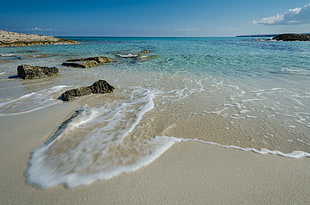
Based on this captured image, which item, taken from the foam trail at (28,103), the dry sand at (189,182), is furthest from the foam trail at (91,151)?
the foam trail at (28,103)

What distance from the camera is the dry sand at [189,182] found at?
173cm

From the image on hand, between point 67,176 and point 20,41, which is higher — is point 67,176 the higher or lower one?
the lower one

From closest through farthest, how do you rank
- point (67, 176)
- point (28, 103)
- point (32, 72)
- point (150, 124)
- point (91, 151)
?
1. point (67, 176)
2. point (91, 151)
3. point (150, 124)
4. point (28, 103)
5. point (32, 72)

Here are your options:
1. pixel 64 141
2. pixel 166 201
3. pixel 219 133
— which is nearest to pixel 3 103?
pixel 64 141

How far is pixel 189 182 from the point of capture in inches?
75.7

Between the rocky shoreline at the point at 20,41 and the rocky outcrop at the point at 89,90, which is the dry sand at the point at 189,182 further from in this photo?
the rocky shoreline at the point at 20,41

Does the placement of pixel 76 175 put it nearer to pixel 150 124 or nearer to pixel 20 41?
pixel 150 124

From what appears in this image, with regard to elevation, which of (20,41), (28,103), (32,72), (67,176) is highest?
(20,41)

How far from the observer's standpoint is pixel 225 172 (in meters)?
2.08

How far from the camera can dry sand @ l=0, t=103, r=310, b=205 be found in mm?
1734

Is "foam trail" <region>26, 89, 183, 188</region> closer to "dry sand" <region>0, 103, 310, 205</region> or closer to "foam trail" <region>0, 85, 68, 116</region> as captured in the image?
"dry sand" <region>0, 103, 310, 205</region>

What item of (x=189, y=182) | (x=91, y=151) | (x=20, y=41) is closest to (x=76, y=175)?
(x=91, y=151)

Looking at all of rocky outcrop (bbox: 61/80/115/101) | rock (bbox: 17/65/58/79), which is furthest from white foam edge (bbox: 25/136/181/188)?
rock (bbox: 17/65/58/79)

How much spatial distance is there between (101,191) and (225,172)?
1.53m
